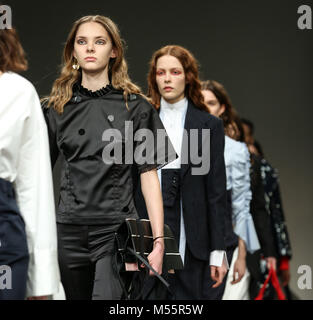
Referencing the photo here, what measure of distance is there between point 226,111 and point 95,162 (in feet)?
8.48

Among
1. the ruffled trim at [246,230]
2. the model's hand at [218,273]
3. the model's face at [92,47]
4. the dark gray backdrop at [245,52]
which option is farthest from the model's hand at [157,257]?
the ruffled trim at [246,230]

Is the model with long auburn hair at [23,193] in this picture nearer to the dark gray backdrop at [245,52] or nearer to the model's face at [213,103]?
the dark gray backdrop at [245,52]

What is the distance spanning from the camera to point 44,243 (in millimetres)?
2729

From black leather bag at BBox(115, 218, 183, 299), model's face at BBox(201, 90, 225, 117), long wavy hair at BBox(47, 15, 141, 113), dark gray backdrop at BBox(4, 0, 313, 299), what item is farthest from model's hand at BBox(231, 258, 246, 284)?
long wavy hair at BBox(47, 15, 141, 113)

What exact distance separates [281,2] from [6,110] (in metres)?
4.49

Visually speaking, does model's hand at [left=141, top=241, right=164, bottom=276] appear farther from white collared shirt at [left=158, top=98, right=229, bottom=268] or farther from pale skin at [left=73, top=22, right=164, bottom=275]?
white collared shirt at [left=158, top=98, right=229, bottom=268]

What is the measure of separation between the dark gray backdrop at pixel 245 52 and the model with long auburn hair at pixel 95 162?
1.32 meters

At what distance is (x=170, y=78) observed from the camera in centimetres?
470

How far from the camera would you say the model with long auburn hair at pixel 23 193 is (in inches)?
105

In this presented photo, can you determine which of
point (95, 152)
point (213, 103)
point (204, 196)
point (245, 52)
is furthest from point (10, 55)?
point (245, 52)

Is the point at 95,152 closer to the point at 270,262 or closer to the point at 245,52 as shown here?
the point at 270,262
